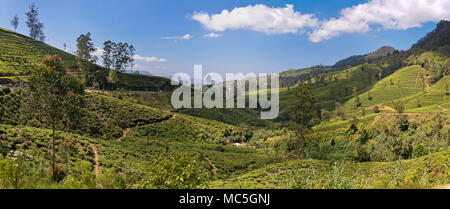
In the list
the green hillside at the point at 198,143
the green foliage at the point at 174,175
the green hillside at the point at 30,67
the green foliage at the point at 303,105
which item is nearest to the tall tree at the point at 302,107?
the green foliage at the point at 303,105

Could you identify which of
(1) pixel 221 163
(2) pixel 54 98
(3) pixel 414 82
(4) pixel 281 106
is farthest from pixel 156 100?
(3) pixel 414 82

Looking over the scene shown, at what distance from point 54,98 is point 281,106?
136 metres

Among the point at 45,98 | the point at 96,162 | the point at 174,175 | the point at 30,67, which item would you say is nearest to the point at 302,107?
the point at 96,162

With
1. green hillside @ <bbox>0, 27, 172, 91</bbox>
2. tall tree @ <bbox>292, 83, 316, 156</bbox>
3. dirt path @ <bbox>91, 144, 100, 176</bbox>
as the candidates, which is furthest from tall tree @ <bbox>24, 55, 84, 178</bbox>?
green hillside @ <bbox>0, 27, 172, 91</bbox>

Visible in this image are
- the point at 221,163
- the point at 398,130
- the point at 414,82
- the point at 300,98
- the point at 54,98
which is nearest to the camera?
the point at 54,98

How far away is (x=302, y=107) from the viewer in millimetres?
36719

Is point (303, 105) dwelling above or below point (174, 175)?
above

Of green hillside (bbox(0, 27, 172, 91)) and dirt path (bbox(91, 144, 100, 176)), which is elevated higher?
green hillside (bbox(0, 27, 172, 91))

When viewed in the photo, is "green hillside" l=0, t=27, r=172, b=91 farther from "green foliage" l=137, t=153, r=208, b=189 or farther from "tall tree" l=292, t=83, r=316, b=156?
"tall tree" l=292, t=83, r=316, b=156

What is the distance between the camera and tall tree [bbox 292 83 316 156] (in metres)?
35.7

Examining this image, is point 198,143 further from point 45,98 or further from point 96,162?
point 45,98
